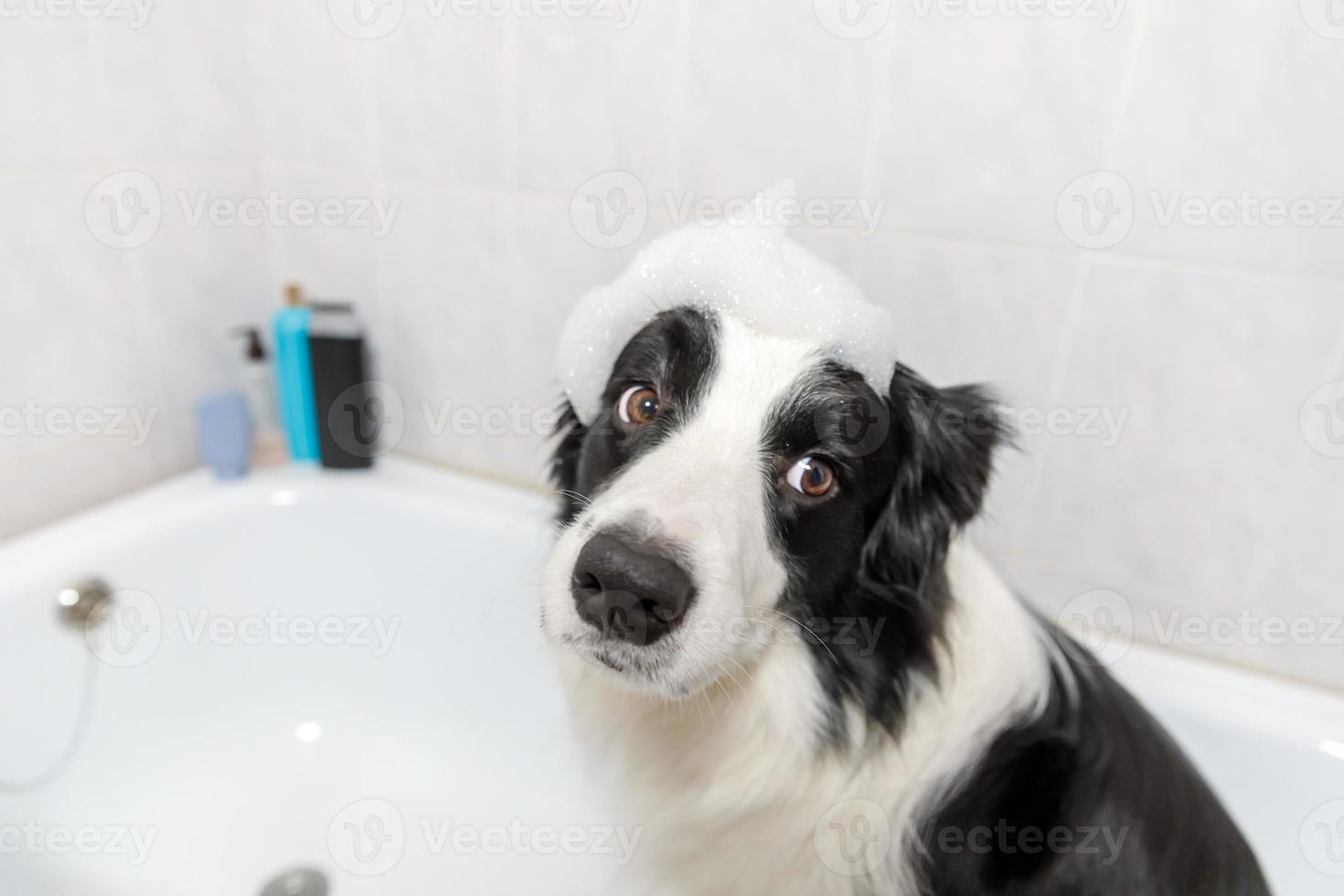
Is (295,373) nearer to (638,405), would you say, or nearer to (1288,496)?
(638,405)

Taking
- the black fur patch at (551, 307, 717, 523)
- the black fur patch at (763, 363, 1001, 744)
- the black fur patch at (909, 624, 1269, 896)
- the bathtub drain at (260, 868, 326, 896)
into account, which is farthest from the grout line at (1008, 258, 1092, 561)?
the bathtub drain at (260, 868, 326, 896)

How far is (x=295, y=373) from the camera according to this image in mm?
2143

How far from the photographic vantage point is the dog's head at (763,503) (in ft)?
3.44

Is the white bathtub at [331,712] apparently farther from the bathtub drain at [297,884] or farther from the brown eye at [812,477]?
the brown eye at [812,477]

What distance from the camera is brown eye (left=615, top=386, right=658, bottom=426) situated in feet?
4.17

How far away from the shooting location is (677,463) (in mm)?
1146

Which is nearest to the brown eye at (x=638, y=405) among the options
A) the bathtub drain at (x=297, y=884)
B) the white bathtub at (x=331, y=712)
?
the white bathtub at (x=331, y=712)

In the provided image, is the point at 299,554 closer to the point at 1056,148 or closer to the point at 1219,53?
the point at 1056,148

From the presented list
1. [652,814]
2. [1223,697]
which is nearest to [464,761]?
[652,814]

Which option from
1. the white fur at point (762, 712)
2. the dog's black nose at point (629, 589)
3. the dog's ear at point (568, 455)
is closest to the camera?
the dog's black nose at point (629, 589)

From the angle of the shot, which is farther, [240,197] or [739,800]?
[240,197]

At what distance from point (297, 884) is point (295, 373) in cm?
118

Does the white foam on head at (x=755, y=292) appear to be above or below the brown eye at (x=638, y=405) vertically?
above

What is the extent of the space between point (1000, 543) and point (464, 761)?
1.40 m
